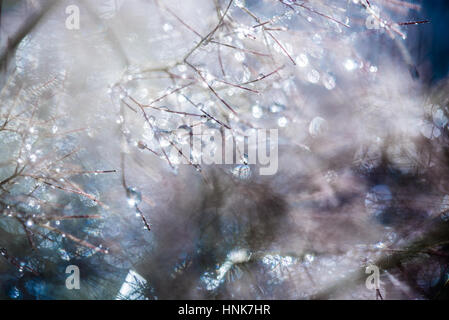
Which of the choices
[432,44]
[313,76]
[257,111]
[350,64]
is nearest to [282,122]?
[257,111]

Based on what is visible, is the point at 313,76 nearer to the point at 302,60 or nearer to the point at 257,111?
the point at 302,60

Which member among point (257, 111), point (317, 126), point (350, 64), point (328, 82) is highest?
point (350, 64)

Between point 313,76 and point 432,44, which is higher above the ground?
point 432,44

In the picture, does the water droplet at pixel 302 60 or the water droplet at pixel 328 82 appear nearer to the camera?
the water droplet at pixel 302 60

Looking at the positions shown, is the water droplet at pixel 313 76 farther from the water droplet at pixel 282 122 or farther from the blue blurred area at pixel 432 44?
the blue blurred area at pixel 432 44

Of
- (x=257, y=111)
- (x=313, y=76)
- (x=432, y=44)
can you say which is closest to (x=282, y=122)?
(x=257, y=111)

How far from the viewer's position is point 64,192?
2.65 metres

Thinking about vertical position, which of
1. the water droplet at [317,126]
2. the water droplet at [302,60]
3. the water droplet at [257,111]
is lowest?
the water droplet at [317,126]

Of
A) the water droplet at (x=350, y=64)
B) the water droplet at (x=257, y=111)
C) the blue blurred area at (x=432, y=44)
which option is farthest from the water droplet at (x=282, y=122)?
the blue blurred area at (x=432, y=44)

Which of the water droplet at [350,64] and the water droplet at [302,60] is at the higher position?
the water droplet at [302,60]

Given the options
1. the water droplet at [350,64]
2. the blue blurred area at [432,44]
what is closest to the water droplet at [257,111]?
the water droplet at [350,64]

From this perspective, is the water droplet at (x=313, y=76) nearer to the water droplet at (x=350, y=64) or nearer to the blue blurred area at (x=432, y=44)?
the water droplet at (x=350, y=64)

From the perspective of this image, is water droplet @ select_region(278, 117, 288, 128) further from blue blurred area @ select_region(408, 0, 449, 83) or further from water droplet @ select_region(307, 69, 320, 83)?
blue blurred area @ select_region(408, 0, 449, 83)
